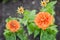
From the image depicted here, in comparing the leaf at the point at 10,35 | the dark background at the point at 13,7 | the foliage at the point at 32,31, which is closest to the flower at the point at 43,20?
the foliage at the point at 32,31

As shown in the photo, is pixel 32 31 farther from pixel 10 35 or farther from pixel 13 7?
pixel 13 7

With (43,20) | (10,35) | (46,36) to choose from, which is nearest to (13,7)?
(10,35)

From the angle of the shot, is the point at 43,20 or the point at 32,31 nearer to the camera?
the point at 43,20

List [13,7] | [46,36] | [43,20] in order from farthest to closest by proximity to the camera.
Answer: [13,7]
[46,36]
[43,20]

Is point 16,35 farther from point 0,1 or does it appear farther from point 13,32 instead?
point 0,1

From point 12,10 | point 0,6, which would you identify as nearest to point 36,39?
point 12,10

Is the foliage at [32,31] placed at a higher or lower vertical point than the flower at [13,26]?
lower

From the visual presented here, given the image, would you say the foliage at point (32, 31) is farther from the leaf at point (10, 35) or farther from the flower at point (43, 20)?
the flower at point (43, 20)

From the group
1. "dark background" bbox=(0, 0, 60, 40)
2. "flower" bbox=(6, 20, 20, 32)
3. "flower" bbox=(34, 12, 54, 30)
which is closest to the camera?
"flower" bbox=(34, 12, 54, 30)

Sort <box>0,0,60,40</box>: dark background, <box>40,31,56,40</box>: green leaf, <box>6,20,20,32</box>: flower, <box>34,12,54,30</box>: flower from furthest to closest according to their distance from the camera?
<box>0,0,60,40</box>: dark background < <box>40,31,56,40</box>: green leaf < <box>6,20,20,32</box>: flower < <box>34,12,54,30</box>: flower

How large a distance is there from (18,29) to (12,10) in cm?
135

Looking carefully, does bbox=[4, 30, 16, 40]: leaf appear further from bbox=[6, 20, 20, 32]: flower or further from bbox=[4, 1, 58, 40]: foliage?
bbox=[6, 20, 20, 32]: flower

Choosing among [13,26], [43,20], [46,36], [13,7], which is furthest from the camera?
[13,7]

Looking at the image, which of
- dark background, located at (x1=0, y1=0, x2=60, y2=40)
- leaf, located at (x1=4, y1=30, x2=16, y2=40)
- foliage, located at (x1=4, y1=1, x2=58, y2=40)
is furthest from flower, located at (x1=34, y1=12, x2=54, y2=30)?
dark background, located at (x1=0, y1=0, x2=60, y2=40)
